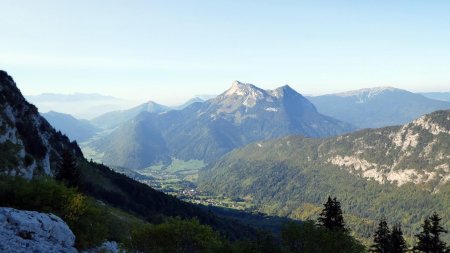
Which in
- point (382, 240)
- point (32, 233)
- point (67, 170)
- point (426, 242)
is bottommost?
point (382, 240)

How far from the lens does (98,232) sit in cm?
6209

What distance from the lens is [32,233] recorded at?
46.6 metres

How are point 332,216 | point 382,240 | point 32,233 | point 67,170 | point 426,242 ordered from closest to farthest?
point 32,233
point 426,242
point 332,216
point 382,240
point 67,170

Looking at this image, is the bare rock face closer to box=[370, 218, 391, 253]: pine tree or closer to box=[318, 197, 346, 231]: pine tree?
box=[318, 197, 346, 231]: pine tree

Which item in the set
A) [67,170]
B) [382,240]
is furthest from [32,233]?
[382,240]

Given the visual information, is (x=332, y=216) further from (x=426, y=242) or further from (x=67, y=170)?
(x=67, y=170)

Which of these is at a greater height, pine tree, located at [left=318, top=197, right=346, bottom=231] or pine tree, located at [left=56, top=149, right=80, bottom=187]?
pine tree, located at [left=56, top=149, right=80, bottom=187]

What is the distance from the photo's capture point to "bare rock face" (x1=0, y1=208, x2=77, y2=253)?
140ft

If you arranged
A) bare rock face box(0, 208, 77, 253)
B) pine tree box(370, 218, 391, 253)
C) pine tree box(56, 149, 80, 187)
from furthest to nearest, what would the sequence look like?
pine tree box(56, 149, 80, 187)
pine tree box(370, 218, 391, 253)
bare rock face box(0, 208, 77, 253)

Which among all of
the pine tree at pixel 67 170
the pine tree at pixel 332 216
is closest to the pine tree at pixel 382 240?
the pine tree at pixel 332 216

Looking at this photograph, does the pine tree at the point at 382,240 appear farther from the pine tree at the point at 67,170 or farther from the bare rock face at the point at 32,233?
the bare rock face at the point at 32,233

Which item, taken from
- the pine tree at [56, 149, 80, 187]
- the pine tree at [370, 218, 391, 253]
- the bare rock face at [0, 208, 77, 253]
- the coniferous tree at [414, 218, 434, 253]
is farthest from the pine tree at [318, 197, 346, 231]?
the bare rock face at [0, 208, 77, 253]

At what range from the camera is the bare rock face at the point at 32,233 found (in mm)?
42750

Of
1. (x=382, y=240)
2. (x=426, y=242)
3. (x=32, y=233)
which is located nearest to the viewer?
(x=32, y=233)
